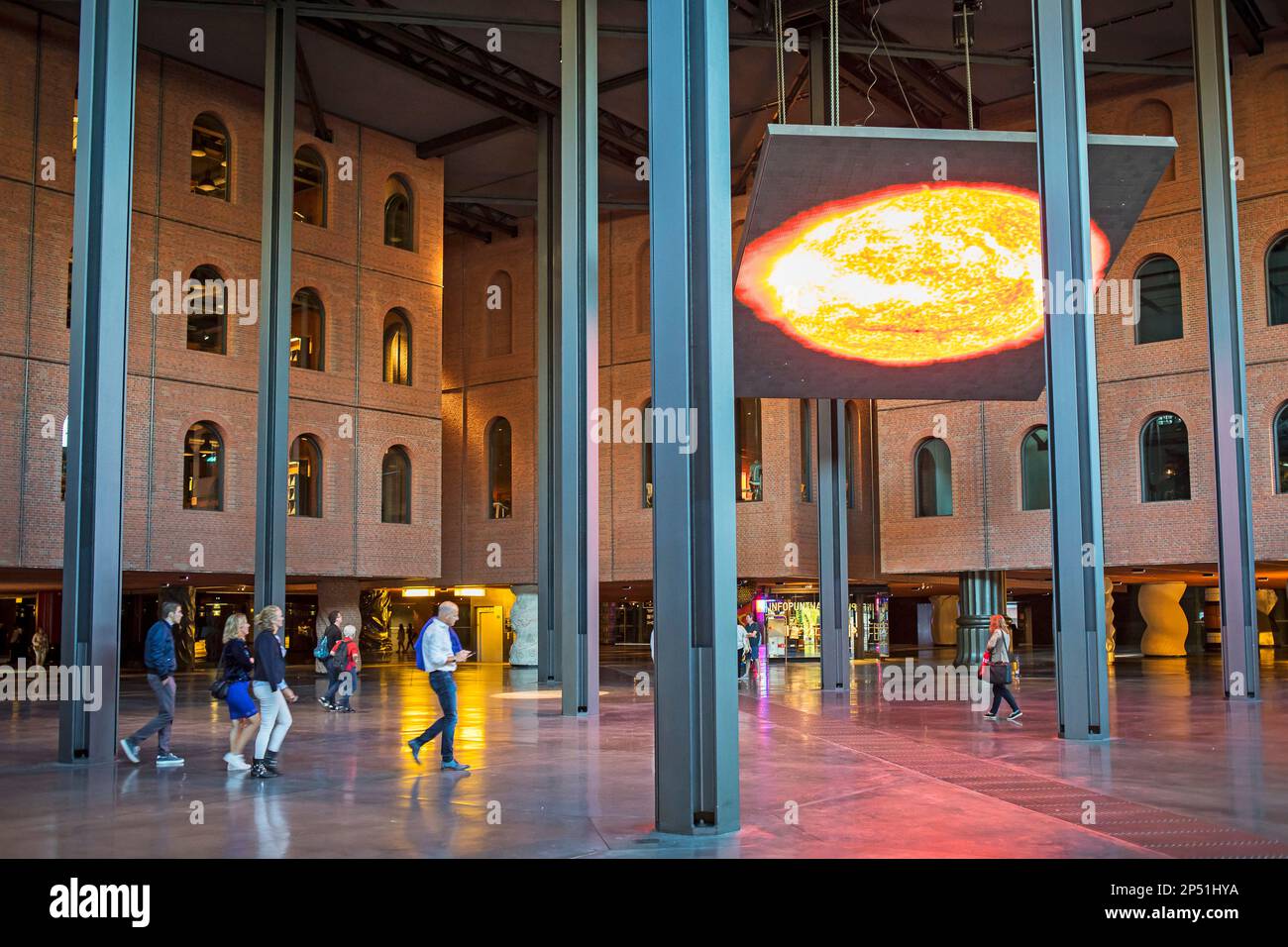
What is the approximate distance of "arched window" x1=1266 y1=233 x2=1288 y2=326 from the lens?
28.4m

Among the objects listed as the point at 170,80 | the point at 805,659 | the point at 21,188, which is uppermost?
the point at 170,80

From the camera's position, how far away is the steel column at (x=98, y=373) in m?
13.0

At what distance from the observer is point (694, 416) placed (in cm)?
858

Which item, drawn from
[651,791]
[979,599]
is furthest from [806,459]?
[651,791]

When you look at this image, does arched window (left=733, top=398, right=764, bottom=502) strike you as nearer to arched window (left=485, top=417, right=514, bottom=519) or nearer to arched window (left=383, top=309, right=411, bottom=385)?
arched window (left=485, top=417, right=514, bottom=519)

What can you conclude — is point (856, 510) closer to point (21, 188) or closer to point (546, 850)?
point (21, 188)

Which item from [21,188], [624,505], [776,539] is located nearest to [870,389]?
[776,539]

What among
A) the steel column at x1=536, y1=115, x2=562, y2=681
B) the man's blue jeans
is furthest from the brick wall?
the man's blue jeans

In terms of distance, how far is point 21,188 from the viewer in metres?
26.6

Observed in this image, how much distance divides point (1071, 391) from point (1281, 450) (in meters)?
16.8

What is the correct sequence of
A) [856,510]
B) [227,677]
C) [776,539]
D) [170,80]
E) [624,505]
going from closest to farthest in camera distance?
[227,677] < [170,80] < [776,539] < [624,505] < [856,510]

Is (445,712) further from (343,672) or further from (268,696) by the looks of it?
(343,672)

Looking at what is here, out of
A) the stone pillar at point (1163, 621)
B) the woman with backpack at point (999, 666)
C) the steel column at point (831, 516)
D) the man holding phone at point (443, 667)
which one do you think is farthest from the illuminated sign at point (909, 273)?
the stone pillar at point (1163, 621)

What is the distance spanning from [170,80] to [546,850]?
89.0 ft
